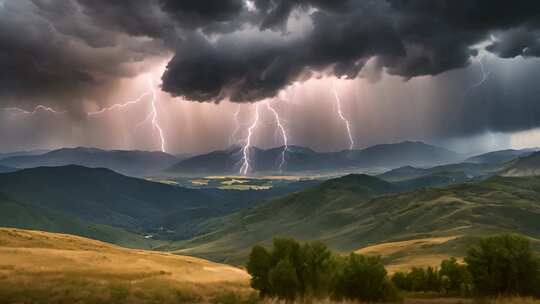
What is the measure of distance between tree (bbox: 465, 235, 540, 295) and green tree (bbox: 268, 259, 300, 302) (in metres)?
16.2

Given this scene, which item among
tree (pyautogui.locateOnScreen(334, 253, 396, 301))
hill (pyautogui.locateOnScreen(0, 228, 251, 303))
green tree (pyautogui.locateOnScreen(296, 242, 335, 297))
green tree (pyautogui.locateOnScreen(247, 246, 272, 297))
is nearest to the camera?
tree (pyautogui.locateOnScreen(334, 253, 396, 301))

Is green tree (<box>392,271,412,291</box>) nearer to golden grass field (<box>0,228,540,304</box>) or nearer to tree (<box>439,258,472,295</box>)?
tree (<box>439,258,472,295</box>)

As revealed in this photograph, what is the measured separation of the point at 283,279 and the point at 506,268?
1908 cm

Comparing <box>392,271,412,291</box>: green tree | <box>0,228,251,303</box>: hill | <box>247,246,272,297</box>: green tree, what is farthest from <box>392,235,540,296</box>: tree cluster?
<box>0,228,251,303</box>: hill

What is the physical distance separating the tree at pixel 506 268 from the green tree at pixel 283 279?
16230 mm

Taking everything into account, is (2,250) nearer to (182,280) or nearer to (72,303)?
(182,280)

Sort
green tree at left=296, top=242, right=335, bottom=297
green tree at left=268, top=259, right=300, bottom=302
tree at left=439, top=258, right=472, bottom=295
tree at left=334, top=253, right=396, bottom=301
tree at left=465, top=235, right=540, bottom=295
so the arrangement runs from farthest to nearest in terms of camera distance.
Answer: tree at left=439, top=258, right=472, bottom=295, tree at left=465, top=235, right=540, bottom=295, green tree at left=296, top=242, right=335, bottom=297, green tree at left=268, top=259, right=300, bottom=302, tree at left=334, top=253, right=396, bottom=301

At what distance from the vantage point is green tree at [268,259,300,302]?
3978 centimetres

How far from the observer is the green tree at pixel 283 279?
39.8 metres

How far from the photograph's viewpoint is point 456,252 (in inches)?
7441

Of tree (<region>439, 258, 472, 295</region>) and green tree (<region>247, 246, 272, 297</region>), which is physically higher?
green tree (<region>247, 246, 272, 297</region>)

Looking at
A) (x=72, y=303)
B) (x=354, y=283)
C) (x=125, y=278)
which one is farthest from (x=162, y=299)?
(x=354, y=283)

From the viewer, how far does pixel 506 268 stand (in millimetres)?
41688

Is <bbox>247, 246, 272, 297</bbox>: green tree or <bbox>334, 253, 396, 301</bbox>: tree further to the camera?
<bbox>247, 246, 272, 297</bbox>: green tree
